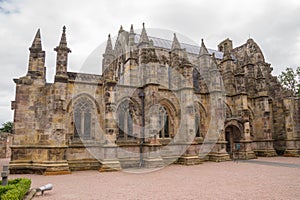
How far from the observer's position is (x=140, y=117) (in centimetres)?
1736

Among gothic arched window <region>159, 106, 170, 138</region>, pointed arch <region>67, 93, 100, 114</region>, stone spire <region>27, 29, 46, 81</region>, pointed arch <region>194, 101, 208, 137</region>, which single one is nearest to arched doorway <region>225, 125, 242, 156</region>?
pointed arch <region>194, 101, 208, 137</region>

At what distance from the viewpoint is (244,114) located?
21703 mm

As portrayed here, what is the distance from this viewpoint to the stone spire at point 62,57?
14.9m

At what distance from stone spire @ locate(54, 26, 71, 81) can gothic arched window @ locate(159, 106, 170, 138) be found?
27.5ft

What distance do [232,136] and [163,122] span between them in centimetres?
807

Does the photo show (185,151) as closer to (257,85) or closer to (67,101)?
(67,101)

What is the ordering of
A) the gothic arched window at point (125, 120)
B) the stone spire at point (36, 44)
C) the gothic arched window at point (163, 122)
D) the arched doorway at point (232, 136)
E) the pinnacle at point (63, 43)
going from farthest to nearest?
the arched doorway at point (232, 136)
the gothic arched window at point (163, 122)
the gothic arched window at point (125, 120)
the stone spire at point (36, 44)
the pinnacle at point (63, 43)

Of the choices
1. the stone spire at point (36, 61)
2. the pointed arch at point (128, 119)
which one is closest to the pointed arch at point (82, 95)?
the pointed arch at point (128, 119)

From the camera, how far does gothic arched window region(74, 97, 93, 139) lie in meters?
15.9

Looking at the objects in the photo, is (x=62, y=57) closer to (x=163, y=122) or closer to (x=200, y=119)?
(x=163, y=122)

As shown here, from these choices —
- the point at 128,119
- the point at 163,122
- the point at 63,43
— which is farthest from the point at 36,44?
the point at 163,122

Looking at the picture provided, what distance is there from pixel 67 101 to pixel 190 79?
10.1m

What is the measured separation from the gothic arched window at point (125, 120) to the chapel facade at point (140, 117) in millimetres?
77

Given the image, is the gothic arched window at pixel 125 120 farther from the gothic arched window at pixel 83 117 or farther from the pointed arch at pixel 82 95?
the gothic arched window at pixel 83 117
